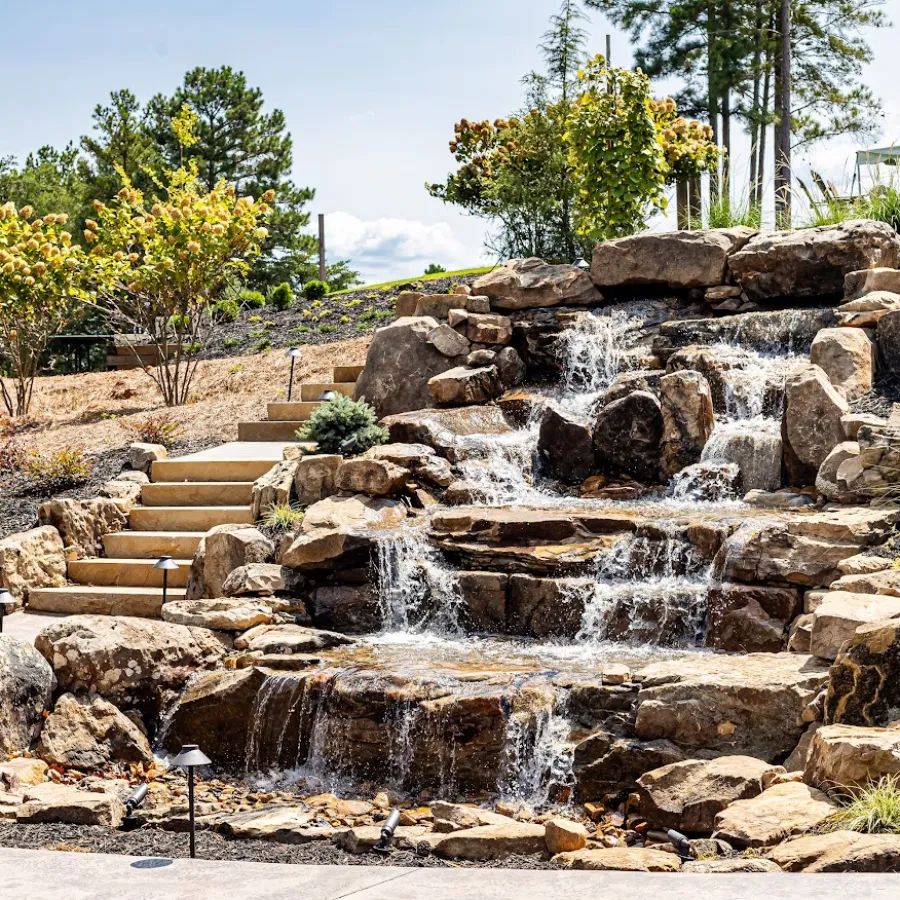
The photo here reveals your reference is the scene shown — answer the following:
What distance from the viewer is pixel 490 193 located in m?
16.5

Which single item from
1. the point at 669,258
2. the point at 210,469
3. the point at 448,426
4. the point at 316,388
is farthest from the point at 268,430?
the point at 669,258

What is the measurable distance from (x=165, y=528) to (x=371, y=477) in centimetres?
223

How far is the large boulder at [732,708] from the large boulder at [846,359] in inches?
169

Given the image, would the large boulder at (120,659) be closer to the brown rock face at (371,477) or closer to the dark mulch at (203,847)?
the dark mulch at (203,847)

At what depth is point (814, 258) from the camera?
12.1 metres

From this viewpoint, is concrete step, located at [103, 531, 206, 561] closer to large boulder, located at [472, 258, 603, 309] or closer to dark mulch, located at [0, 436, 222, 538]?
dark mulch, located at [0, 436, 222, 538]

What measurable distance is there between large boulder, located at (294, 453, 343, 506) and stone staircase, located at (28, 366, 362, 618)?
23.8 inches

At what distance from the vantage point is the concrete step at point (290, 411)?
12.9 metres

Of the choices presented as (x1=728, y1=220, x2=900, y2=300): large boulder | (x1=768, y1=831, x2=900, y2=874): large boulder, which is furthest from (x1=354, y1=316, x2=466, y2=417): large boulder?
(x1=768, y1=831, x2=900, y2=874): large boulder

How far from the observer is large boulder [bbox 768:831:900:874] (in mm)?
3953

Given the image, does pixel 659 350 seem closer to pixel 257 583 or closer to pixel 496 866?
pixel 257 583

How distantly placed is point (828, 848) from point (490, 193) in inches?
526

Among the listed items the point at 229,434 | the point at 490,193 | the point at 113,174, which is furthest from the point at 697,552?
the point at 113,174

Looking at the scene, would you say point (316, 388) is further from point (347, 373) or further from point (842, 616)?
point (842, 616)
